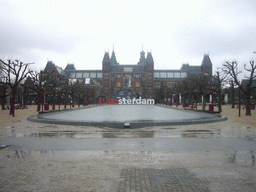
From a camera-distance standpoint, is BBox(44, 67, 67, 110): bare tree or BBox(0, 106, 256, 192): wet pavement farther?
BBox(44, 67, 67, 110): bare tree

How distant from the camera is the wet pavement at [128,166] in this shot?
459cm

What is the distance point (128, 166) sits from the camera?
5.81 m

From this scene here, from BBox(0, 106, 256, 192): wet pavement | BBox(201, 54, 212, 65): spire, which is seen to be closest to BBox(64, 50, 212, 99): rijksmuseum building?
BBox(201, 54, 212, 65): spire

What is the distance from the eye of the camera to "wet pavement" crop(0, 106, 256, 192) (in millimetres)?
4590

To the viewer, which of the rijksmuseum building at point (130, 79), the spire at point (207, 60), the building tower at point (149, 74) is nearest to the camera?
the rijksmuseum building at point (130, 79)

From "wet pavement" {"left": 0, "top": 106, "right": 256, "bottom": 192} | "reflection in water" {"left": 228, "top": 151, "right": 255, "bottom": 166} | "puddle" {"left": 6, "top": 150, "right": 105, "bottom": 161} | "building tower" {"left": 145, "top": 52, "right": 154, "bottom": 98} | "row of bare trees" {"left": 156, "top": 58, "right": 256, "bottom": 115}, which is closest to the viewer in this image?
"wet pavement" {"left": 0, "top": 106, "right": 256, "bottom": 192}

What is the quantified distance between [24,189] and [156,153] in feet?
12.7

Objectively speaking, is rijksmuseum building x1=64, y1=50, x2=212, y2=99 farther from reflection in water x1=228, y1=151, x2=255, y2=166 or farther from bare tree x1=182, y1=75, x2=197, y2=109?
reflection in water x1=228, y1=151, x2=255, y2=166

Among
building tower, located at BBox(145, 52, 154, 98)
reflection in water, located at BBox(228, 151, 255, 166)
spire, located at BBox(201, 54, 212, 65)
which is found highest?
spire, located at BBox(201, 54, 212, 65)

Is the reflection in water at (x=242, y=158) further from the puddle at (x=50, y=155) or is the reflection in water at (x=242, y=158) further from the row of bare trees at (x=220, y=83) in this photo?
the row of bare trees at (x=220, y=83)

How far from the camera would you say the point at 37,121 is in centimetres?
1714

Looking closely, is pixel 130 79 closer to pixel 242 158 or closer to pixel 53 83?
pixel 53 83

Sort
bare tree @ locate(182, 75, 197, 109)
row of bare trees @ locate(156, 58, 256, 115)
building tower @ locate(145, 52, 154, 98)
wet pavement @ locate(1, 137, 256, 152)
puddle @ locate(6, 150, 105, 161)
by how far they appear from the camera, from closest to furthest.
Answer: puddle @ locate(6, 150, 105, 161) → wet pavement @ locate(1, 137, 256, 152) → row of bare trees @ locate(156, 58, 256, 115) → bare tree @ locate(182, 75, 197, 109) → building tower @ locate(145, 52, 154, 98)

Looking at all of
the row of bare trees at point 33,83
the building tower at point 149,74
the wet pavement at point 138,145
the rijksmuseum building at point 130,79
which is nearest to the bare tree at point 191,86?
the row of bare trees at point 33,83
